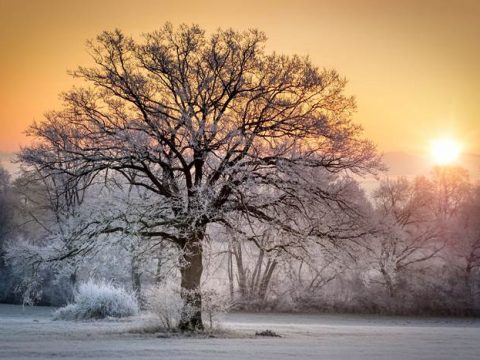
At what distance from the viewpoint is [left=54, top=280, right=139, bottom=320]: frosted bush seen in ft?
100

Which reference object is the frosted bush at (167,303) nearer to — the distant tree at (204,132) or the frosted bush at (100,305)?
the distant tree at (204,132)

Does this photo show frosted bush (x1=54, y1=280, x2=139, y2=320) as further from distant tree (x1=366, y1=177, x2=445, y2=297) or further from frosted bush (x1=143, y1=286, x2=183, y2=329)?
distant tree (x1=366, y1=177, x2=445, y2=297)

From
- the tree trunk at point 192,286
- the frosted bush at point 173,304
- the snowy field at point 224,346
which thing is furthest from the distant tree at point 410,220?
the tree trunk at point 192,286

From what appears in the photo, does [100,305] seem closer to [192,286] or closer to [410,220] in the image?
[192,286]

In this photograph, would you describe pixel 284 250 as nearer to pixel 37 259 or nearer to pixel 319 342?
pixel 319 342

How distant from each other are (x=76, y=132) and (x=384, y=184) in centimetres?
3634

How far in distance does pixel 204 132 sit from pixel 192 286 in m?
5.36

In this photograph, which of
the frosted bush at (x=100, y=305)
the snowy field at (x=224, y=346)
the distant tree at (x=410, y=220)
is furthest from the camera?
the distant tree at (x=410, y=220)

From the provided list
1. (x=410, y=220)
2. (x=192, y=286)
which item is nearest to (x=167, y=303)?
(x=192, y=286)

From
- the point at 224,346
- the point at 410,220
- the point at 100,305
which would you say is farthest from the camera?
the point at 410,220

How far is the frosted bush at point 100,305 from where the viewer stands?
30.5 metres

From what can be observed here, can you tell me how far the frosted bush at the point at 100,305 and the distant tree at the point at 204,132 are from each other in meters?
8.85

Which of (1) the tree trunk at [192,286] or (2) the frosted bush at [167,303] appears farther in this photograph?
(2) the frosted bush at [167,303]

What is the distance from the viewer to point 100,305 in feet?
99.9
